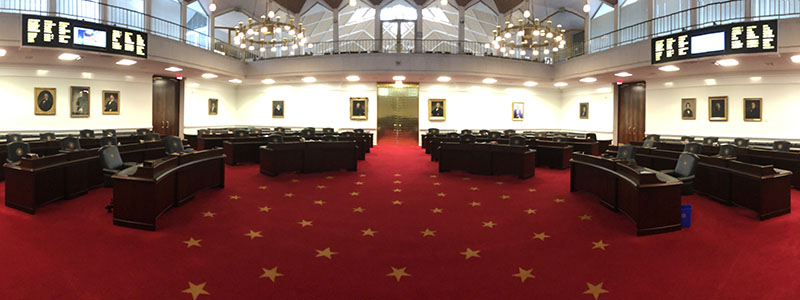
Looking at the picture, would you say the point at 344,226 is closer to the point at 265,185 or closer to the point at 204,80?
the point at 265,185

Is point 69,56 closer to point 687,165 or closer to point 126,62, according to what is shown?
point 126,62

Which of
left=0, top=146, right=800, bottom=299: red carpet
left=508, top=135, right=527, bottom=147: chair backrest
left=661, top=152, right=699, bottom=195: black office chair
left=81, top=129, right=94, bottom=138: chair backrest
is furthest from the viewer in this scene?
left=81, top=129, right=94, bottom=138: chair backrest

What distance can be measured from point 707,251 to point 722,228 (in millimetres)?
1053

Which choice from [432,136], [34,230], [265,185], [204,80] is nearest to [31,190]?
[34,230]

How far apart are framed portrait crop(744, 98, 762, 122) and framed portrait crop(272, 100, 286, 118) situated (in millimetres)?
15959

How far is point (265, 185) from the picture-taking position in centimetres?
706

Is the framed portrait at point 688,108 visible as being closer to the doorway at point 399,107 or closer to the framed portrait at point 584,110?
the framed portrait at point 584,110

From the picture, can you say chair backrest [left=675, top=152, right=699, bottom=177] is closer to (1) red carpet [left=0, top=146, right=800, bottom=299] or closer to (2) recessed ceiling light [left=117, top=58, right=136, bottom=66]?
(1) red carpet [left=0, top=146, right=800, bottom=299]

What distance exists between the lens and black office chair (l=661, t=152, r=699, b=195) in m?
5.88

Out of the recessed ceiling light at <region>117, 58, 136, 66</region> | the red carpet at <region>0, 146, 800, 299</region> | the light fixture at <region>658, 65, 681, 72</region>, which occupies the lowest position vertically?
the red carpet at <region>0, 146, 800, 299</region>

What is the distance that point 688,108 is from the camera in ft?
42.3

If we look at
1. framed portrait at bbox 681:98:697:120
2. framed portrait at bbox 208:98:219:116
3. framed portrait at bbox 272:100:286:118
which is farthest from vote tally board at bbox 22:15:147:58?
framed portrait at bbox 681:98:697:120

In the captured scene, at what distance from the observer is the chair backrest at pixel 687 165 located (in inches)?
232

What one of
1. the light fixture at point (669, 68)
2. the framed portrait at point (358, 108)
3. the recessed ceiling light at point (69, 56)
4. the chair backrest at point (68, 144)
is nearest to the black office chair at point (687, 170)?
the light fixture at point (669, 68)
